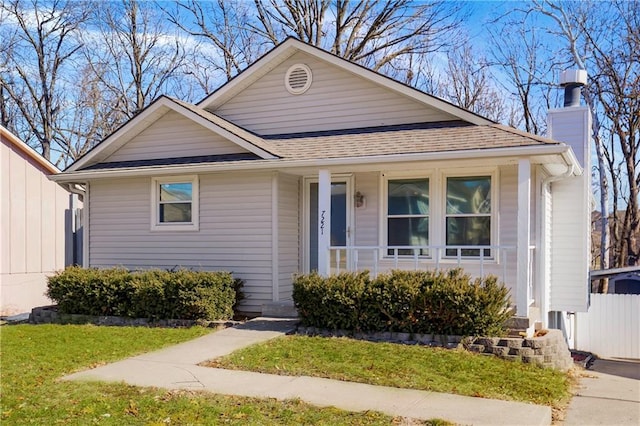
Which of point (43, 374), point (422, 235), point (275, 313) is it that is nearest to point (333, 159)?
point (422, 235)

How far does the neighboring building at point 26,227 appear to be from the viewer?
1441 centimetres

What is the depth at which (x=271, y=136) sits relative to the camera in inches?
484

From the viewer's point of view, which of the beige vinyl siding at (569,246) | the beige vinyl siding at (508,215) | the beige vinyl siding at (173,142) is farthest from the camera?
the beige vinyl siding at (173,142)

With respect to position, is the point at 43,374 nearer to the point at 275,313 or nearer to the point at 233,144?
the point at 275,313

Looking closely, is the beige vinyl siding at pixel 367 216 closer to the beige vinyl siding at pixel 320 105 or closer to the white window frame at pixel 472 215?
the white window frame at pixel 472 215

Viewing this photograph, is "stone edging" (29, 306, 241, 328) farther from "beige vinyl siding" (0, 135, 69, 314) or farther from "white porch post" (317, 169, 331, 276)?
"beige vinyl siding" (0, 135, 69, 314)

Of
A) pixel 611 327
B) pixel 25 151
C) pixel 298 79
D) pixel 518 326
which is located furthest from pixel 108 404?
pixel 611 327

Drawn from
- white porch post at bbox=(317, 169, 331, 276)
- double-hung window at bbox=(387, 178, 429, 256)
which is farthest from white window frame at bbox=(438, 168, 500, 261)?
white porch post at bbox=(317, 169, 331, 276)

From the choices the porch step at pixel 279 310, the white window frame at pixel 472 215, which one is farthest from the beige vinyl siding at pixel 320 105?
the porch step at pixel 279 310

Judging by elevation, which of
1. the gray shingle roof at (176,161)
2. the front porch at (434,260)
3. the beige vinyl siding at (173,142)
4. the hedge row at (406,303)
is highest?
the beige vinyl siding at (173,142)

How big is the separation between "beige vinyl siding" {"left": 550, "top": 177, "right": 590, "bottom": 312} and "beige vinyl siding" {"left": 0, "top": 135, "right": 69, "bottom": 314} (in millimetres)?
12750

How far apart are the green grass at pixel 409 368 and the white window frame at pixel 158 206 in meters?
4.11

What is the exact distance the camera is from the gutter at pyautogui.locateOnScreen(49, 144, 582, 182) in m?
8.64

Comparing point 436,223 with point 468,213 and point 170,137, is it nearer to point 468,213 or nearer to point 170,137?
point 468,213
